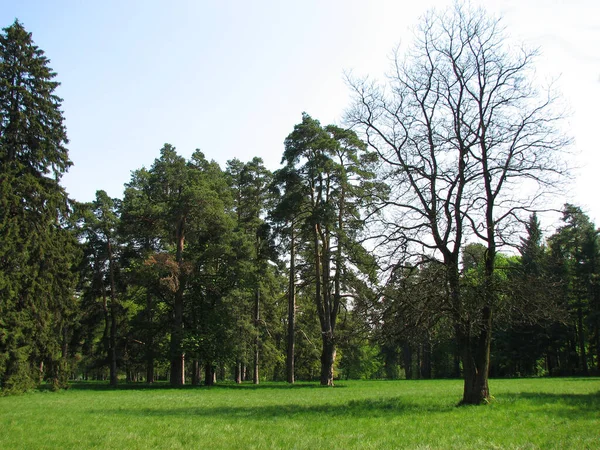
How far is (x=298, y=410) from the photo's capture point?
591 inches

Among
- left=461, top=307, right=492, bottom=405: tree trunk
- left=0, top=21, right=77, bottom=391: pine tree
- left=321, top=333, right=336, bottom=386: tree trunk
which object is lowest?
left=321, top=333, right=336, bottom=386: tree trunk

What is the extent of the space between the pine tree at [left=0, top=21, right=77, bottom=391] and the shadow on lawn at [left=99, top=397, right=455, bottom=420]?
9.72 metres

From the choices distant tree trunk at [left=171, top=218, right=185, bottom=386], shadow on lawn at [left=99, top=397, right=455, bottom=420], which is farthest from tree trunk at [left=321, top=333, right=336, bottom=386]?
shadow on lawn at [left=99, top=397, right=455, bottom=420]

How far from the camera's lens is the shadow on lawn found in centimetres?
1370

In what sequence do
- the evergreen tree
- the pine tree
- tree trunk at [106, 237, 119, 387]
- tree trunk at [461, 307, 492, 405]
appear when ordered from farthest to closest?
1. tree trunk at [106, 237, 119, 387]
2. the evergreen tree
3. the pine tree
4. tree trunk at [461, 307, 492, 405]

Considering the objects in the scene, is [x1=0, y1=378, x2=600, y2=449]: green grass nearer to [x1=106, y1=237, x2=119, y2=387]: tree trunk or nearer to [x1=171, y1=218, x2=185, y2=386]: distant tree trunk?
[x1=171, y1=218, x2=185, y2=386]: distant tree trunk

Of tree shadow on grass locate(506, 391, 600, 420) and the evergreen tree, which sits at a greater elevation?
the evergreen tree

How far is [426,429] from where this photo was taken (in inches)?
414

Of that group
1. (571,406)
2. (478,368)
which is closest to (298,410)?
(478,368)

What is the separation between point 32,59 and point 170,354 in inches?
795

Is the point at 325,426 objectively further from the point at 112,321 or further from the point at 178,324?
the point at 112,321

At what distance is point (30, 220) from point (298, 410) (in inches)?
690

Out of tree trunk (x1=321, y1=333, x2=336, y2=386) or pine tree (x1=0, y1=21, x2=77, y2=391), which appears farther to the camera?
tree trunk (x1=321, y1=333, x2=336, y2=386)

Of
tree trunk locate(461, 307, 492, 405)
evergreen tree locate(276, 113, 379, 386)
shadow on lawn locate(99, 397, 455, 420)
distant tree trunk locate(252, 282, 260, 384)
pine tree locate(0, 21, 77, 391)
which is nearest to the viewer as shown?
shadow on lawn locate(99, 397, 455, 420)
